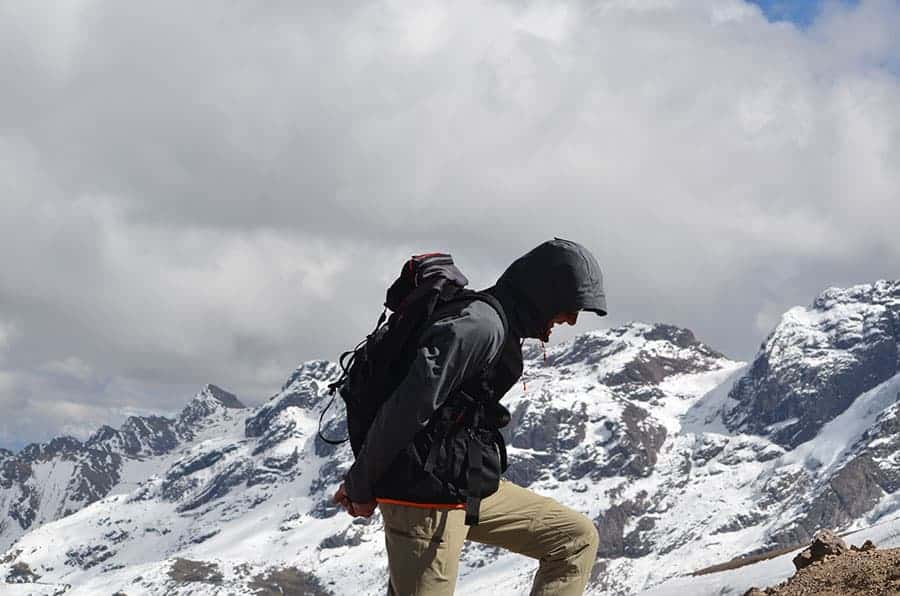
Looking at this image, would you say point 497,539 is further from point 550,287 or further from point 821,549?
point 821,549

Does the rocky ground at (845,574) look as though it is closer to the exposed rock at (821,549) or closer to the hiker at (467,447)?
the exposed rock at (821,549)

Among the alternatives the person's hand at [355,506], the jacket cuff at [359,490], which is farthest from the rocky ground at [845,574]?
the jacket cuff at [359,490]

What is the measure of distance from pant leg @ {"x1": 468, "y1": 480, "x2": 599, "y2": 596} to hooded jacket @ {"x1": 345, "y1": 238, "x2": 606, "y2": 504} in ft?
1.91

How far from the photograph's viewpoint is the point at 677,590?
18203 mm

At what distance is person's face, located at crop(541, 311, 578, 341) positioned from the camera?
7.45m

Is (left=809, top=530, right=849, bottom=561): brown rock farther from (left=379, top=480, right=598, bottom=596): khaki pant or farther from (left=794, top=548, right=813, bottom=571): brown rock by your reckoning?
(left=379, top=480, right=598, bottom=596): khaki pant

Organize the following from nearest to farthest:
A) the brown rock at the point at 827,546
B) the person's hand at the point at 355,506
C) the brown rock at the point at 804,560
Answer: the person's hand at the point at 355,506 → the brown rock at the point at 827,546 → the brown rock at the point at 804,560

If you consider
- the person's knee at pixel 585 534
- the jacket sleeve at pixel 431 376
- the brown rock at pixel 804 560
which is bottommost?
the person's knee at pixel 585 534

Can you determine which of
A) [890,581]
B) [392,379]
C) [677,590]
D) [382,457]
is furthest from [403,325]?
[677,590]

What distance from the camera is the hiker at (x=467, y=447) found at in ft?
22.6

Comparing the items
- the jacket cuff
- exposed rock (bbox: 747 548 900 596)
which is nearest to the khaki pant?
the jacket cuff

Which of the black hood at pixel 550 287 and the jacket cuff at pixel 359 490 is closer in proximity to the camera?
the jacket cuff at pixel 359 490

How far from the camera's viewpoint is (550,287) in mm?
7387

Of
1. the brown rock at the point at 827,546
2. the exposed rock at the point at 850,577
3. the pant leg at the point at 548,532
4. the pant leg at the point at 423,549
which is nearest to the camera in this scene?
the pant leg at the point at 423,549
